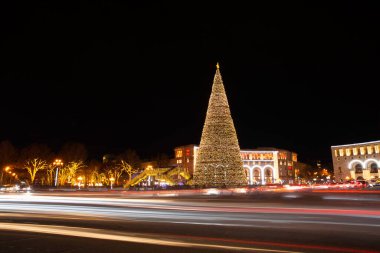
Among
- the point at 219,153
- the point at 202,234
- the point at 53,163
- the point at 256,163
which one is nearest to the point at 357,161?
the point at 256,163

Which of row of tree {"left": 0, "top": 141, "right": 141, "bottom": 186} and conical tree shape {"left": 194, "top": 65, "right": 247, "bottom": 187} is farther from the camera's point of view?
row of tree {"left": 0, "top": 141, "right": 141, "bottom": 186}

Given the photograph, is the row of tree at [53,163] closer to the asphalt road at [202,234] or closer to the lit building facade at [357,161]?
the asphalt road at [202,234]

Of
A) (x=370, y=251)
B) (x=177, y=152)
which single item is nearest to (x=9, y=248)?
(x=370, y=251)

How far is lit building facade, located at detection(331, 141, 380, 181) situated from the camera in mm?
94062

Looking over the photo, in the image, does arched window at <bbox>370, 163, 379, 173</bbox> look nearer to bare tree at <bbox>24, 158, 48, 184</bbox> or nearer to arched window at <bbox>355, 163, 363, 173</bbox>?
arched window at <bbox>355, 163, 363, 173</bbox>

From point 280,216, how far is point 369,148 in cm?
9597

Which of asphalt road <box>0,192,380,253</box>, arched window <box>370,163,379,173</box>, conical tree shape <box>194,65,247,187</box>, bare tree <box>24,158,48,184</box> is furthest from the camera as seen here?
arched window <box>370,163,379,173</box>

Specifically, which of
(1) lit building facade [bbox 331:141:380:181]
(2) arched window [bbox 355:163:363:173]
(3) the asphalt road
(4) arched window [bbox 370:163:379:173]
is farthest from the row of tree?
(4) arched window [bbox 370:163:379:173]

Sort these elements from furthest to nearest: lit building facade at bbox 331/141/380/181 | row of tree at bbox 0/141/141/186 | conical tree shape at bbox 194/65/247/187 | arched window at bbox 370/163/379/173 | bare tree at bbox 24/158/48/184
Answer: lit building facade at bbox 331/141/380/181, arched window at bbox 370/163/379/173, row of tree at bbox 0/141/141/186, bare tree at bbox 24/158/48/184, conical tree shape at bbox 194/65/247/187

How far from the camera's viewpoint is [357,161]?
99000 mm

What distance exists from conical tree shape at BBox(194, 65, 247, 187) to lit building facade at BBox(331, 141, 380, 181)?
231 ft

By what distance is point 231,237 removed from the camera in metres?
9.18

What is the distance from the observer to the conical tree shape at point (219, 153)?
1567 inches

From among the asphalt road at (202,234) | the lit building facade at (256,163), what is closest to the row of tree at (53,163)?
the lit building facade at (256,163)
